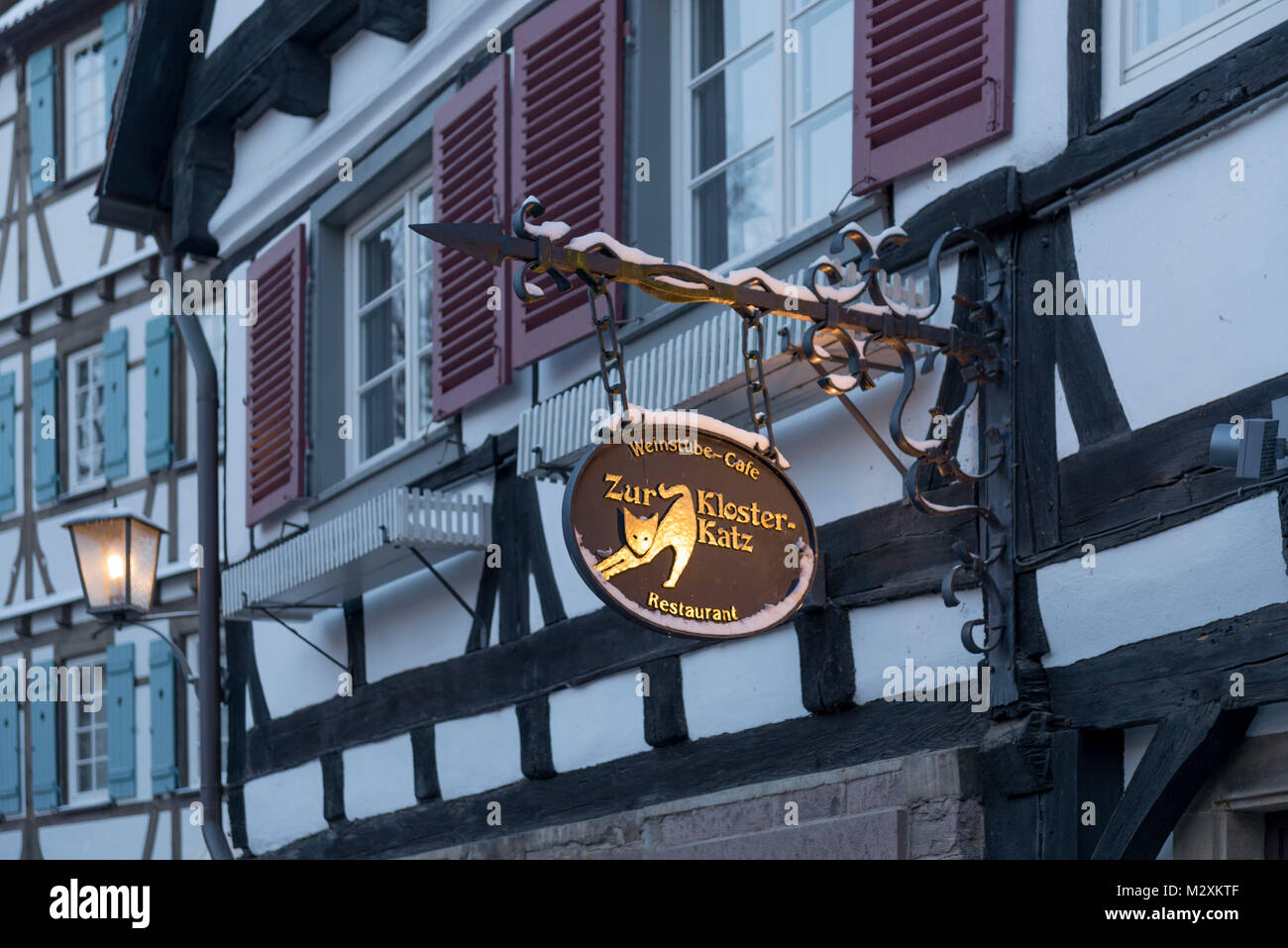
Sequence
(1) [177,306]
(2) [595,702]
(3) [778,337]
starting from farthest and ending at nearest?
1. (1) [177,306]
2. (2) [595,702]
3. (3) [778,337]

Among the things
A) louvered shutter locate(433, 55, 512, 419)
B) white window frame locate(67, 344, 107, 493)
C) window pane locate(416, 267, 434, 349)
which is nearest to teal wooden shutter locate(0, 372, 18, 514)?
white window frame locate(67, 344, 107, 493)

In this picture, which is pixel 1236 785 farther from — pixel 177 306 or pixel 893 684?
pixel 177 306

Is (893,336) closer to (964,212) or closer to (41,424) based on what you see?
(964,212)

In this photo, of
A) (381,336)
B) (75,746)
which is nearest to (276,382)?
(381,336)

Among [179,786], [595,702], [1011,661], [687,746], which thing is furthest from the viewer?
[179,786]

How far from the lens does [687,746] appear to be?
702 cm

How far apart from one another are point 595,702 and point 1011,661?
225 centimetres

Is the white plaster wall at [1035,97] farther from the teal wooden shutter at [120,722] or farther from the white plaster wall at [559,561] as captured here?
the teal wooden shutter at [120,722]

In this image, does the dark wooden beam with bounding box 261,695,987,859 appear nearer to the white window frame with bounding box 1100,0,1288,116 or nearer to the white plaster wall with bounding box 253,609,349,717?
the white plaster wall with bounding box 253,609,349,717

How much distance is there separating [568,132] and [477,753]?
2410mm

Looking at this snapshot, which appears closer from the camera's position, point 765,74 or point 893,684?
point 893,684

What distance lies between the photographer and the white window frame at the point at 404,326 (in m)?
9.15

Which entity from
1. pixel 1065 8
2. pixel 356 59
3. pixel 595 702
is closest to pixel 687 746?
pixel 595 702

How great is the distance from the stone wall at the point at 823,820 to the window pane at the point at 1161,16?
192 centimetres
